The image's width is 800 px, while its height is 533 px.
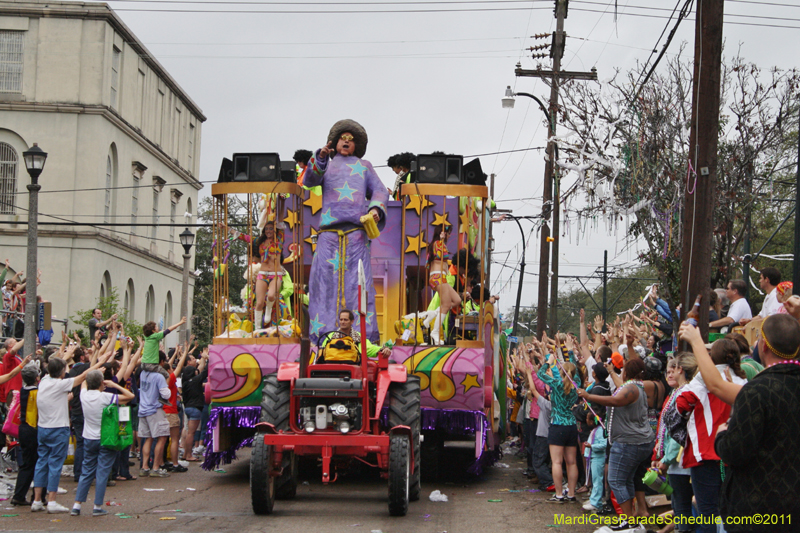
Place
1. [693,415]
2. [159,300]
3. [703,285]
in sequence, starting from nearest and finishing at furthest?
[693,415] < [703,285] < [159,300]

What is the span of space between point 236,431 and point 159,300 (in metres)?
37.6

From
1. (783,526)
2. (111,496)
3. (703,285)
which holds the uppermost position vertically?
(703,285)

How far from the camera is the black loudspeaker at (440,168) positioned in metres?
11.3

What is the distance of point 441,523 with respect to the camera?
9203 mm

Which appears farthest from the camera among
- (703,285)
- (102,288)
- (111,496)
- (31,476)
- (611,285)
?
(611,285)

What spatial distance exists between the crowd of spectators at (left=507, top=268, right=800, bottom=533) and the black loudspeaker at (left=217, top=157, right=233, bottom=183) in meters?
4.65

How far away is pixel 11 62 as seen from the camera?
37969 millimetres

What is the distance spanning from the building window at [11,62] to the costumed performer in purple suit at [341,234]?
31264 mm

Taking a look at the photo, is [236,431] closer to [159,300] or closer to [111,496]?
[111,496]

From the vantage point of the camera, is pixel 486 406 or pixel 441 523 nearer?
pixel 441 523

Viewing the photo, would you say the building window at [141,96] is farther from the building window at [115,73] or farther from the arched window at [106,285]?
the arched window at [106,285]

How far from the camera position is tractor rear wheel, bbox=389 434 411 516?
891 cm

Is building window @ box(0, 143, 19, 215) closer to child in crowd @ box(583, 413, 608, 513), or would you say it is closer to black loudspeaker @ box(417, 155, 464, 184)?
black loudspeaker @ box(417, 155, 464, 184)

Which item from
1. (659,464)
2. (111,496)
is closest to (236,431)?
(111,496)
